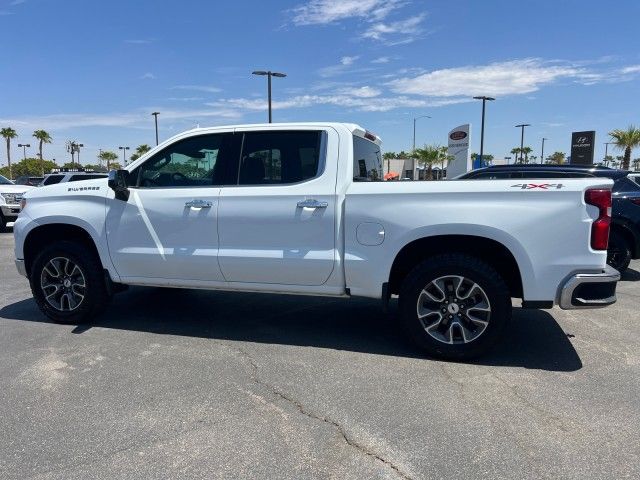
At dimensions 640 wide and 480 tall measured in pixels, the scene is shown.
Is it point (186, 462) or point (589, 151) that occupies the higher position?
point (589, 151)

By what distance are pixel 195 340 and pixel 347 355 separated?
1.50 m

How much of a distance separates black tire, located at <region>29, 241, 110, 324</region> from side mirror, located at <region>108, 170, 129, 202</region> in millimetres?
777

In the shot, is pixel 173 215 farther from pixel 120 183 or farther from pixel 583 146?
A: pixel 583 146

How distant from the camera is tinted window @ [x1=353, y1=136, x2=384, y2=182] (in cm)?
473

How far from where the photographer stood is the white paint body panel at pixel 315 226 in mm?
3928

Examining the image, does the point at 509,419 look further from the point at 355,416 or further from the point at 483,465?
the point at 355,416

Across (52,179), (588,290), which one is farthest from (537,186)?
(52,179)

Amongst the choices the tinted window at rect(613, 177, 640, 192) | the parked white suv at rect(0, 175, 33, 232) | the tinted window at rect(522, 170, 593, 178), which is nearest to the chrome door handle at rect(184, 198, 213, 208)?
the tinted window at rect(522, 170, 593, 178)

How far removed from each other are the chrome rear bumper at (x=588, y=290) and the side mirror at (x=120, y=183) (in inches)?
158

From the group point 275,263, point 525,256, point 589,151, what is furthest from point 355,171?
point 589,151

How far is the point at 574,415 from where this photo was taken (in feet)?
11.0

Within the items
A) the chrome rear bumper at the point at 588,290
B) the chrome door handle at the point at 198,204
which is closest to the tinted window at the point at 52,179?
the chrome door handle at the point at 198,204

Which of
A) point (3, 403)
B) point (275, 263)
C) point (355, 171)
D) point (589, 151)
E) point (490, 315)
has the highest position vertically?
point (589, 151)

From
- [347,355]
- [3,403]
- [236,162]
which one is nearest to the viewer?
[3,403]
